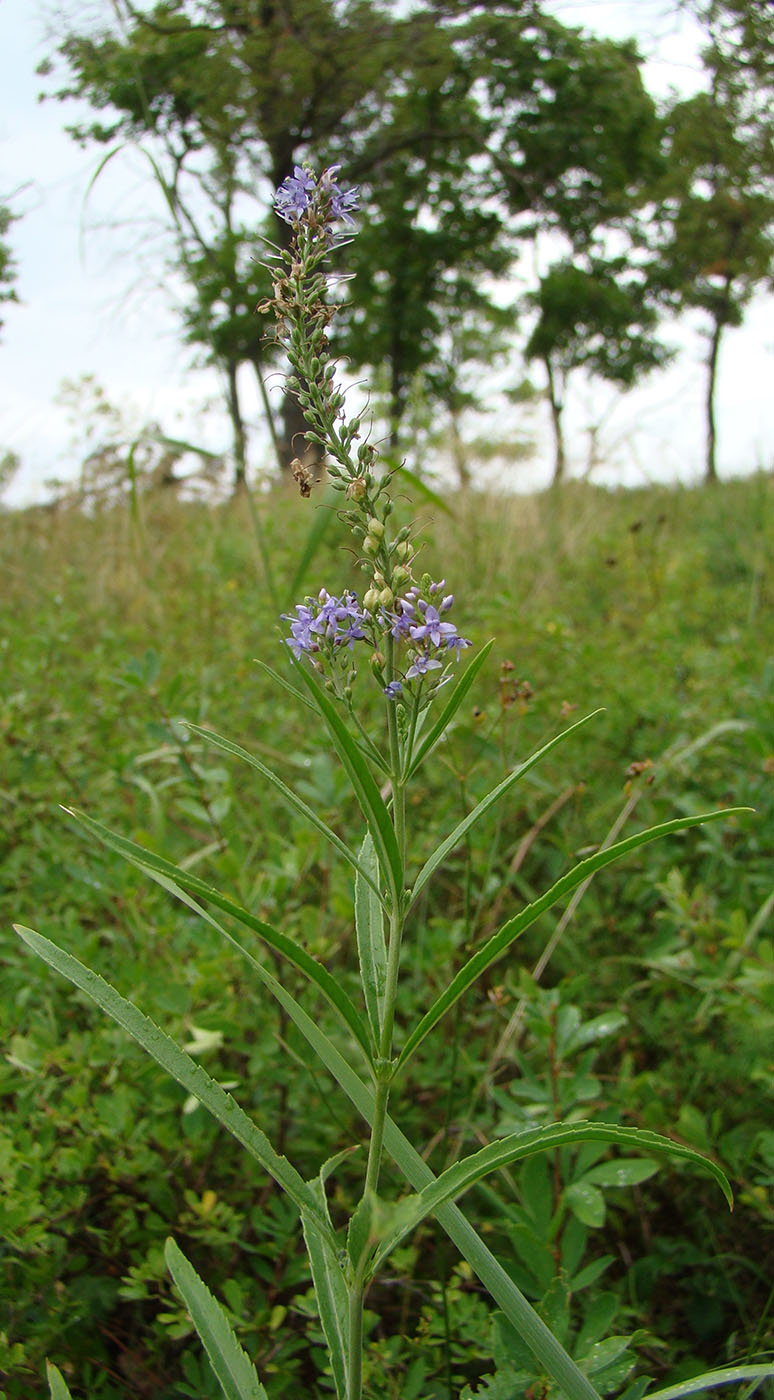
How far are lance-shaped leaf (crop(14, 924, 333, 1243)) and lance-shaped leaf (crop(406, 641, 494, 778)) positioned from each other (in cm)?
32

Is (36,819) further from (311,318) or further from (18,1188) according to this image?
(311,318)

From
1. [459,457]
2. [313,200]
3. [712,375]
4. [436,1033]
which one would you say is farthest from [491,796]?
[712,375]

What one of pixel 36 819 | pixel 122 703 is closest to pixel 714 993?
pixel 36 819

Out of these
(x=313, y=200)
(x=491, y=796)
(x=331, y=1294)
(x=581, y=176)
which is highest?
(x=581, y=176)

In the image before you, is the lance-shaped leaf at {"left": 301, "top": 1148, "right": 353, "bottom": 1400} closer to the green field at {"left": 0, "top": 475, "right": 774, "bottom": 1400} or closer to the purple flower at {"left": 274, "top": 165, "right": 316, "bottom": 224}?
the green field at {"left": 0, "top": 475, "right": 774, "bottom": 1400}

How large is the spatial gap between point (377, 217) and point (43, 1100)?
25819 millimetres

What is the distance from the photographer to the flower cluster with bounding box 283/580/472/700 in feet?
2.68

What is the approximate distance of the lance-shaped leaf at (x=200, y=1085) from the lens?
0.76m

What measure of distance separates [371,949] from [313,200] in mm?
777

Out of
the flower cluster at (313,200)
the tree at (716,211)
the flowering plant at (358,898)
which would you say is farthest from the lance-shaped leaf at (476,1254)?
the tree at (716,211)

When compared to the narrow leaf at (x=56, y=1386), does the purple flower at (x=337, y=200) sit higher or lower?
higher

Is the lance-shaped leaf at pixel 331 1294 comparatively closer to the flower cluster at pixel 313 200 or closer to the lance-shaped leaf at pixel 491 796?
the lance-shaped leaf at pixel 491 796

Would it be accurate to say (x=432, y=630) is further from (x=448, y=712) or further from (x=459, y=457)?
(x=459, y=457)

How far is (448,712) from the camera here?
811 mm
